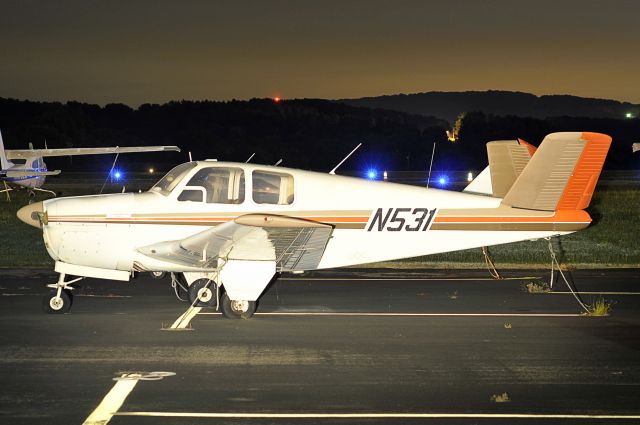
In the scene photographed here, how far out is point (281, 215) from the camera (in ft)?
41.0

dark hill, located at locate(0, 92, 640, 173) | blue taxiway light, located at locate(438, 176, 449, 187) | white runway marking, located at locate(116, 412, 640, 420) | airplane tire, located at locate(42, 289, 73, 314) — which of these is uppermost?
white runway marking, located at locate(116, 412, 640, 420)

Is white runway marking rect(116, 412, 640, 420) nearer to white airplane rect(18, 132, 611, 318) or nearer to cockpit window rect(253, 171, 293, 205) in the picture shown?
white airplane rect(18, 132, 611, 318)

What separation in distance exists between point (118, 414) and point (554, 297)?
8277mm

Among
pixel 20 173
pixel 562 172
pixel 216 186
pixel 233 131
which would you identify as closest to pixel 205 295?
pixel 216 186

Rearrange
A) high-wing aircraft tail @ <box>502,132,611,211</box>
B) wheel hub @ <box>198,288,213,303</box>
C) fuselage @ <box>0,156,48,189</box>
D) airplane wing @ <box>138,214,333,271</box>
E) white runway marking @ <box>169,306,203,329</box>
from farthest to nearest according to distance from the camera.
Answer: fuselage @ <box>0,156,48,189</box>, wheel hub @ <box>198,288,213,303</box>, high-wing aircraft tail @ <box>502,132,611,211</box>, white runway marking @ <box>169,306,203,329</box>, airplane wing @ <box>138,214,333,271</box>

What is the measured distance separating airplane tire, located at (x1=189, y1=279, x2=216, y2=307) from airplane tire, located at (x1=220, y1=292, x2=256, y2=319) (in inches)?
29.2

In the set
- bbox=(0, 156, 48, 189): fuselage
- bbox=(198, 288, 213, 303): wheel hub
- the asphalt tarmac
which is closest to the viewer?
the asphalt tarmac

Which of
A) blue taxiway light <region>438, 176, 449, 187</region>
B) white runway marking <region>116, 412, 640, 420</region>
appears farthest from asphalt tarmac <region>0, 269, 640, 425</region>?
blue taxiway light <region>438, 176, 449, 187</region>

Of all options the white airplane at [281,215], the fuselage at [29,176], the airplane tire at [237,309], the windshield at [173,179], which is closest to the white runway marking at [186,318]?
the white airplane at [281,215]

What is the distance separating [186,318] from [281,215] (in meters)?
1.87

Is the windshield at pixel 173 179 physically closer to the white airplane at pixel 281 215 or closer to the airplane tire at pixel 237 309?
the white airplane at pixel 281 215

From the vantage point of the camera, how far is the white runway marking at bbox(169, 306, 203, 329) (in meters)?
11.8

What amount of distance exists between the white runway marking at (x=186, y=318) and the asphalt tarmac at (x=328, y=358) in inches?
2.5

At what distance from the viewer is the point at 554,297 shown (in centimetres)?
1422
